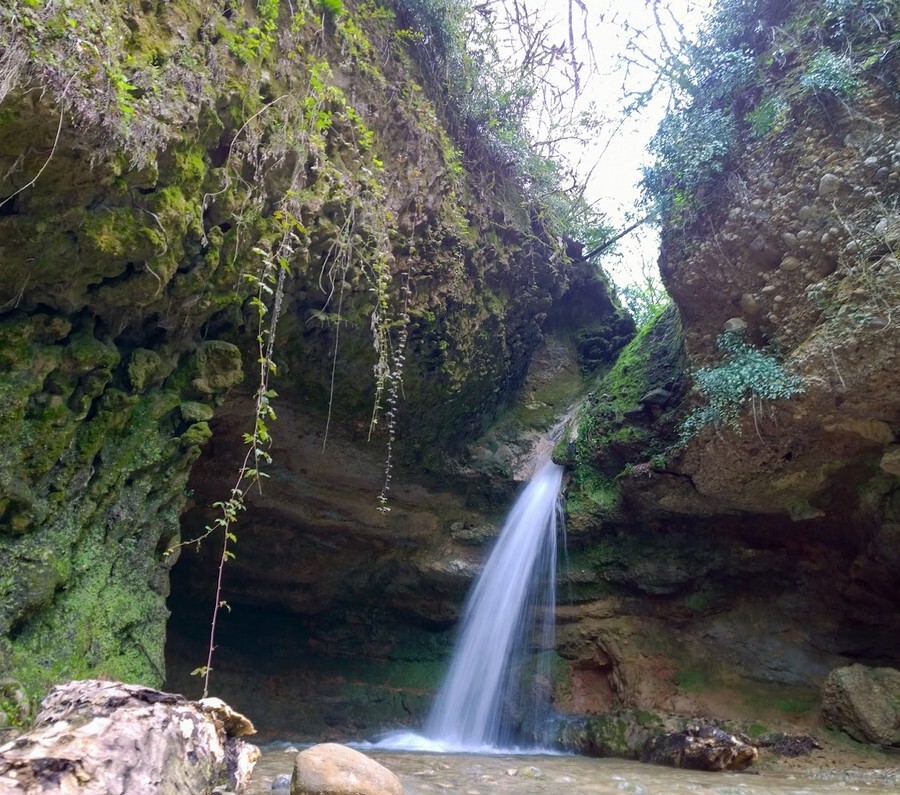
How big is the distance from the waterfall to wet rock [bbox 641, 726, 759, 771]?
7.28 ft

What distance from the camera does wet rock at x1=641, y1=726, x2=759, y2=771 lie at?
5734 millimetres

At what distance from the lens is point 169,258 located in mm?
4176

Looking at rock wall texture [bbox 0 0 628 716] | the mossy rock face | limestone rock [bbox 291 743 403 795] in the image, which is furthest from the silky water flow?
limestone rock [bbox 291 743 403 795]

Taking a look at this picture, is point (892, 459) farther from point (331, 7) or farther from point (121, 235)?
point (121, 235)

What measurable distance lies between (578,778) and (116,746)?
12.9 feet

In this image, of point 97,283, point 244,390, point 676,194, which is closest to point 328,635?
point 244,390

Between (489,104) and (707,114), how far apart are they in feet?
7.63

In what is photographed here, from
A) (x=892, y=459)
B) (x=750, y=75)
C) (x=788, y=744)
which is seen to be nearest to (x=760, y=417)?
(x=892, y=459)

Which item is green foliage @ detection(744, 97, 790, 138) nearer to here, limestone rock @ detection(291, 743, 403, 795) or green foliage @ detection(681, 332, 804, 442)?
green foliage @ detection(681, 332, 804, 442)

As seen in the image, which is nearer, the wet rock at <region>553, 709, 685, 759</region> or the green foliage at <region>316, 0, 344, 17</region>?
the green foliage at <region>316, 0, 344, 17</region>

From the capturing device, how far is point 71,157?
3330mm

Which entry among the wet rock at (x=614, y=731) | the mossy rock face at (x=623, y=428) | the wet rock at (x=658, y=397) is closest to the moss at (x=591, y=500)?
the mossy rock face at (x=623, y=428)

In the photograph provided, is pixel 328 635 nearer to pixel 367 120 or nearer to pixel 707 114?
pixel 367 120

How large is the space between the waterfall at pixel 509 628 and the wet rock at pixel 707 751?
2219 mm
